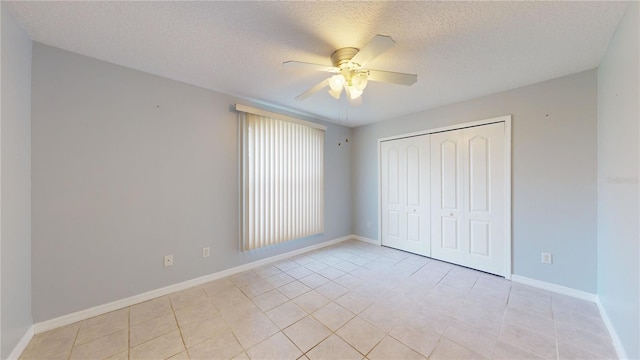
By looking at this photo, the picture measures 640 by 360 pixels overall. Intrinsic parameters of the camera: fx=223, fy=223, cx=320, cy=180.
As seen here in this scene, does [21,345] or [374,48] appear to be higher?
[374,48]

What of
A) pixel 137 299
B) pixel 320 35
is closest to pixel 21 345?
pixel 137 299

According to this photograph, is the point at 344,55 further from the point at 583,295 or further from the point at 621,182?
the point at 583,295

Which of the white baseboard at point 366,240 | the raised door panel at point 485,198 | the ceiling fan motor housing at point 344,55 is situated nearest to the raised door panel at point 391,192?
the white baseboard at point 366,240

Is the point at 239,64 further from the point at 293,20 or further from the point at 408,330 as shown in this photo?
the point at 408,330

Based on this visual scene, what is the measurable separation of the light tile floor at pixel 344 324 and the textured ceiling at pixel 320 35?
237cm

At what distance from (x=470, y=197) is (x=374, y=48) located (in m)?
2.66

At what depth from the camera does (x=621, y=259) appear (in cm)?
163

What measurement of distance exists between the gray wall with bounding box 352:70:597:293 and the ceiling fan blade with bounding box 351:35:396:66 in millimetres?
2315

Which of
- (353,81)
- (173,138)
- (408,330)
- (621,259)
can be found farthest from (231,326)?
(621,259)

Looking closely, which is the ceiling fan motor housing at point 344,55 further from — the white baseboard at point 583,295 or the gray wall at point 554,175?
the white baseboard at point 583,295

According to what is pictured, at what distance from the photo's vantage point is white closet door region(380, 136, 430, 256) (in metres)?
3.65

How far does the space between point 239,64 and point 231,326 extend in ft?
7.90

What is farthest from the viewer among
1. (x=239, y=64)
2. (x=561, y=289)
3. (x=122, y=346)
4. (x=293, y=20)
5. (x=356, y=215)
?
(x=356, y=215)

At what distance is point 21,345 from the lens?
1630 millimetres
